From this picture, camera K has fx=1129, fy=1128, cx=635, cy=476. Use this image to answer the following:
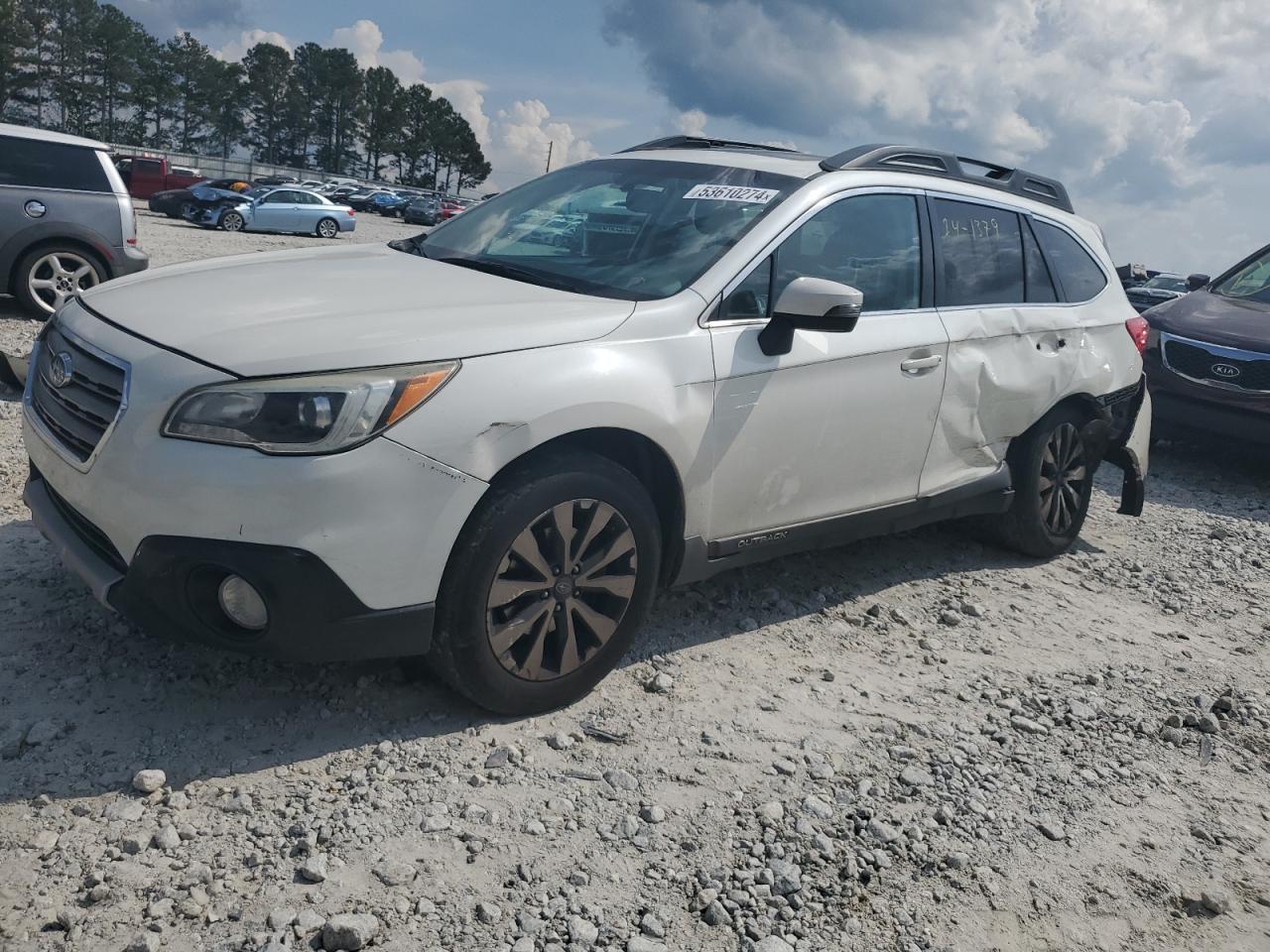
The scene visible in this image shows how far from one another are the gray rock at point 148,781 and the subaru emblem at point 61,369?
1155mm

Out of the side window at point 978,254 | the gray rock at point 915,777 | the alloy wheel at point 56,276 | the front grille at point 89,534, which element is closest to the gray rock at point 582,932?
the gray rock at point 915,777

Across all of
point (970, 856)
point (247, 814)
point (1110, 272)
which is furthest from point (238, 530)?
point (1110, 272)

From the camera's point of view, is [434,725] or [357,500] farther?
[434,725]

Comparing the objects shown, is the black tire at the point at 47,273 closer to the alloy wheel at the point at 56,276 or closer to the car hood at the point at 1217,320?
the alloy wheel at the point at 56,276

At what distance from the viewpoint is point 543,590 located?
3354 mm

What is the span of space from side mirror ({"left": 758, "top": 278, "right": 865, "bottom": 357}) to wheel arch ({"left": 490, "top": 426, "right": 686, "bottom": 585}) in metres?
0.56

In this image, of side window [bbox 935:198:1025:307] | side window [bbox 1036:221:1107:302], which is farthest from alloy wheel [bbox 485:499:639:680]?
side window [bbox 1036:221:1107:302]

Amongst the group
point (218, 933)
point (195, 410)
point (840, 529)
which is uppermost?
point (195, 410)

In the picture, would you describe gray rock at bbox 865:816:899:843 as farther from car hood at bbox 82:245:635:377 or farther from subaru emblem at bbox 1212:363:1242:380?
subaru emblem at bbox 1212:363:1242:380

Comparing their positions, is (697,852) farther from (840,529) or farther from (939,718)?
(840,529)

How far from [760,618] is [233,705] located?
2098 millimetres

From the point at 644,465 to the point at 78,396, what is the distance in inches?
66.1

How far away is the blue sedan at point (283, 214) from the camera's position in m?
30.4

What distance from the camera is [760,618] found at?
181 inches
